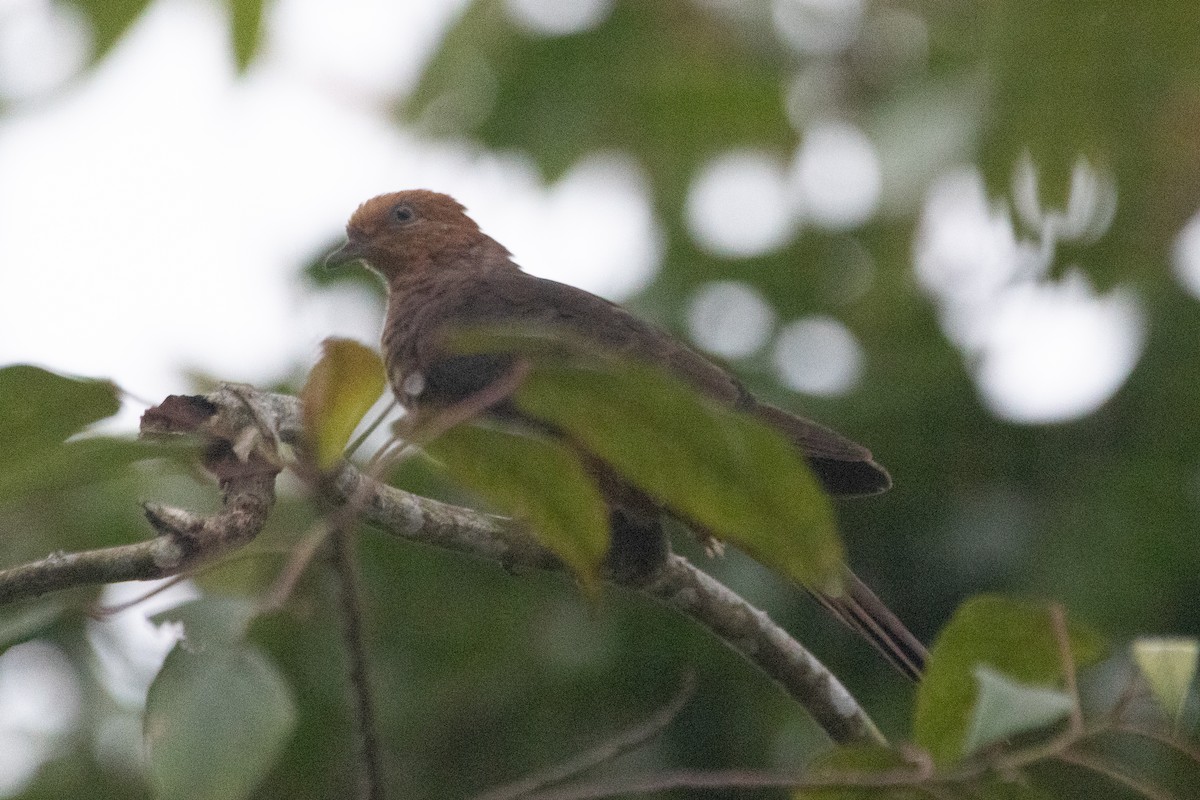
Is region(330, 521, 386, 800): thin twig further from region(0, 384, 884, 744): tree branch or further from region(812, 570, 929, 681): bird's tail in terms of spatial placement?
region(812, 570, 929, 681): bird's tail

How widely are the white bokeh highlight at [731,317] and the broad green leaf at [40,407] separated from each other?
3.37 meters

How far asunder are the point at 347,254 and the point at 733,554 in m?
1.65

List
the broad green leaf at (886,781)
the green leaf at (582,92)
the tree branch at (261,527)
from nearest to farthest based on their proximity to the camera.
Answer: the broad green leaf at (886,781) → the tree branch at (261,527) → the green leaf at (582,92)

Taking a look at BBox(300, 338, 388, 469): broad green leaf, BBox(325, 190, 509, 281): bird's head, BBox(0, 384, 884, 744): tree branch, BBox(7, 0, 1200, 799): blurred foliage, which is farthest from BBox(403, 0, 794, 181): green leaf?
BBox(300, 338, 388, 469): broad green leaf

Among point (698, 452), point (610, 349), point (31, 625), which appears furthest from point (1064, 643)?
point (610, 349)

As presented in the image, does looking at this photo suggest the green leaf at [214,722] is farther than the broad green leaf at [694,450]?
Yes

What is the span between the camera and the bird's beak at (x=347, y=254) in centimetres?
494

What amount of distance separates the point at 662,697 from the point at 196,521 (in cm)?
255

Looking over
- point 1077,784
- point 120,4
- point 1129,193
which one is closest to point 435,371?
point 120,4

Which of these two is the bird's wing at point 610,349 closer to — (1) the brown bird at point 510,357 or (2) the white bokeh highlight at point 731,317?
(1) the brown bird at point 510,357

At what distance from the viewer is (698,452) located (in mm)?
1429

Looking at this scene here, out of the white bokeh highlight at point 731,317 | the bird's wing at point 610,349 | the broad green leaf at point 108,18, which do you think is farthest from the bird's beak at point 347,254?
the broad green leaf at point 108,18

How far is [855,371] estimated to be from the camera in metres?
4.99

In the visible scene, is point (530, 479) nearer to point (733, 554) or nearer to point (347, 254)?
point (733, 554)
